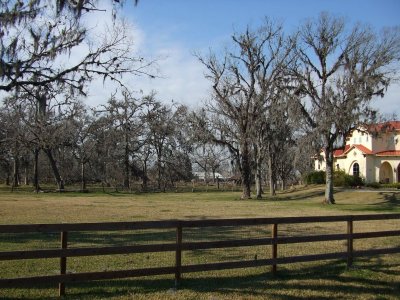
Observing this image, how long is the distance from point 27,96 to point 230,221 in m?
10.0

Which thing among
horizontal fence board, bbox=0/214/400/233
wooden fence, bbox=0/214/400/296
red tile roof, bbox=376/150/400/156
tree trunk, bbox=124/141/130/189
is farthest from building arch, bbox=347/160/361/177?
wooden fence, bbox=0/214/400/296

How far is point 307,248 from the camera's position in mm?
12898

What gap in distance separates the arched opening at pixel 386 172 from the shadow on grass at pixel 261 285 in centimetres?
5743

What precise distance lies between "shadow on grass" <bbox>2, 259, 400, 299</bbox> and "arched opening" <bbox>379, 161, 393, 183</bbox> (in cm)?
5743

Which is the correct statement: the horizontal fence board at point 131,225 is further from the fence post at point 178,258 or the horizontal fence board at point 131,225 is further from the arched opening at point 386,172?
the arched opening at point 386,172

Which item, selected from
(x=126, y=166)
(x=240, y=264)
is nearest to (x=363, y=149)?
(x=126, y=166)

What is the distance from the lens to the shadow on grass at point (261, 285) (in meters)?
7.93

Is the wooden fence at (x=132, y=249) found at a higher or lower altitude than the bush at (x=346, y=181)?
lower

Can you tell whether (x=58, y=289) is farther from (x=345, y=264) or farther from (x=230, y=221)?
(x=345, y=264)

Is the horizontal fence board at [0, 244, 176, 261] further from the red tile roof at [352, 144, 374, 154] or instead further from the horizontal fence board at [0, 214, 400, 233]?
the red tile roof at [352, 144, 374, 154]

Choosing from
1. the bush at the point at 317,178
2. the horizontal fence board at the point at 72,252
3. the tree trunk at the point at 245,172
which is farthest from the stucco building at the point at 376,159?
the horizontal fence board at the point at 72,252

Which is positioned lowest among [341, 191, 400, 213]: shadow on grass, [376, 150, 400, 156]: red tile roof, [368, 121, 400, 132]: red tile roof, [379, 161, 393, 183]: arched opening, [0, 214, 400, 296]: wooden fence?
[341, 191, 400, 213]: shadow on grass

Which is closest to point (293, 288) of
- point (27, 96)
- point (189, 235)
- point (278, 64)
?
point (189, 235)

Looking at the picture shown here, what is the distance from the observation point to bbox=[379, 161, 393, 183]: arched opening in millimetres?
64000
